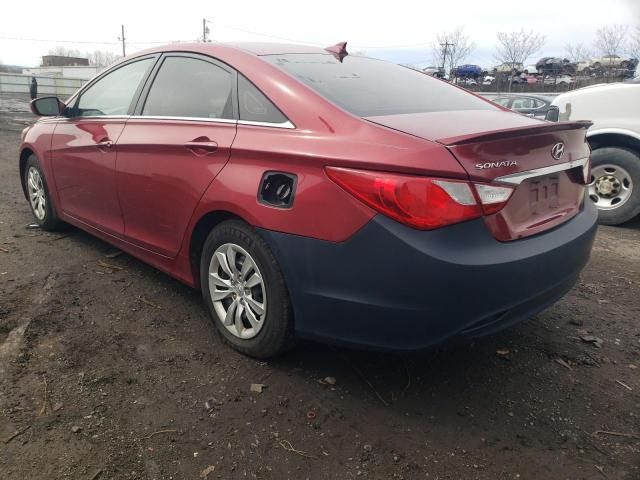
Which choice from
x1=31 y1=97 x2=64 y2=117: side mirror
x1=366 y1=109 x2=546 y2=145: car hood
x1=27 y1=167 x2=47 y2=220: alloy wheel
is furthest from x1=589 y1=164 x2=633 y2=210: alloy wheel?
x1=27 y1=167 x2=47 y2=220: alloy wheel

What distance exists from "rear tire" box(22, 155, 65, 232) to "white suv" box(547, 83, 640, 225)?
496 cm

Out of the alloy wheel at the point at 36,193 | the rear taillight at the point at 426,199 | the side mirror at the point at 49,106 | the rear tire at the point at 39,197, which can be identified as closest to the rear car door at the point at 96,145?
the side mirror at the point at 49,106

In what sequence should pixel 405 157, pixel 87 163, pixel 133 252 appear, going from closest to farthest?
pixel 405 157 → pixel 133 252 → pixel 87 163

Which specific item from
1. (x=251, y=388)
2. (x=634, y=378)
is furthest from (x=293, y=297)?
(x=634, y=378)

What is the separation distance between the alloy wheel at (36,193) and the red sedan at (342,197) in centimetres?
168

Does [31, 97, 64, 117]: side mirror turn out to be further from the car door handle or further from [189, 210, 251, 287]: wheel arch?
[189, 210, 251, 287]: wheel arch

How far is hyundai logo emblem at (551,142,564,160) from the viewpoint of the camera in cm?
241

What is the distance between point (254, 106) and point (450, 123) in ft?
3.23

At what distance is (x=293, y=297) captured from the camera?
2.43 metres

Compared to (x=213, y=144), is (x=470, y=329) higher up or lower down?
lower down

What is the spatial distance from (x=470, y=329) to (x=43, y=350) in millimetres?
2209

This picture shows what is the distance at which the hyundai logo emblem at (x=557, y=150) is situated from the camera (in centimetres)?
241

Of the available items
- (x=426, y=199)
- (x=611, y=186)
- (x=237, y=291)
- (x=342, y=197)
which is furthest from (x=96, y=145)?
(x=611, y=186)

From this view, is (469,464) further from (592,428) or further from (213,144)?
(213,144)
